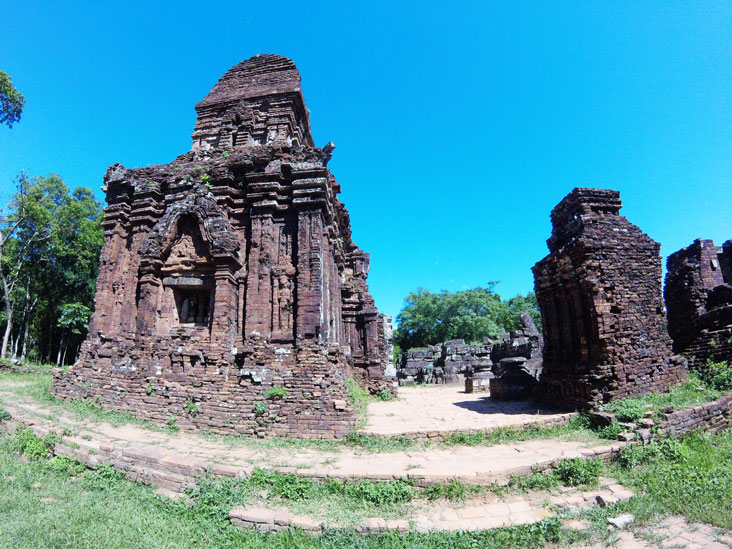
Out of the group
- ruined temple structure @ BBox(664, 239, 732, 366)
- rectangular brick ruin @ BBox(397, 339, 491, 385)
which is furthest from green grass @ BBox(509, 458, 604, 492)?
rectangular brick ruin @ BBox(397, 339, 491, 385)

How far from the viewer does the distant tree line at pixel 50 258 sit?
2484 cm

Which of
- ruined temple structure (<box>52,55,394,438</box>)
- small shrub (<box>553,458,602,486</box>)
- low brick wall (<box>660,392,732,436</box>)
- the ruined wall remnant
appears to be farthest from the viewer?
the ruined wall remnant

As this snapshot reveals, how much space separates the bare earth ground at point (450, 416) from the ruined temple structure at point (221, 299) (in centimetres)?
128

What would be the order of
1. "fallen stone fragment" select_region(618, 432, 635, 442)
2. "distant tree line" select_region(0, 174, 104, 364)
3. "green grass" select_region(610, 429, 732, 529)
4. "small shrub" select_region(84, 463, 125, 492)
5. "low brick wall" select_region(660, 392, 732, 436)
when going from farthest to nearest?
"distant tree line" select_region(0, 174, 104, 364)
"low brick wall" select_region(660, 392, 732, 436)
"fallen stone fragment" select_region(618, 432, 635, 442)
"small shrub" select_region(84, 463, 125, 492)
"green grass" select_region(610, 429, 732, 529)

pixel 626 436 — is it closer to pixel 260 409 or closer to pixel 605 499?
pixel 605 499

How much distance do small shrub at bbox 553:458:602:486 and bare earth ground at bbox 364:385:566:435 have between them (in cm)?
190

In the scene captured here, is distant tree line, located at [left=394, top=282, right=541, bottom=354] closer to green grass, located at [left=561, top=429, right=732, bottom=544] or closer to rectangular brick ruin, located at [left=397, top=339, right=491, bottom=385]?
rectangular brick ruin, located at [left=397, top=339, right=491, bottom=385]

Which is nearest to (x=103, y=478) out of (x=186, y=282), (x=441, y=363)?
(x=186, y=282)

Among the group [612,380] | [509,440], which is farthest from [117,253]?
[612,380]

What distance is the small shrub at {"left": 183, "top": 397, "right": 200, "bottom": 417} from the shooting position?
8250 mm

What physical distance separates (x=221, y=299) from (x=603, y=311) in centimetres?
941

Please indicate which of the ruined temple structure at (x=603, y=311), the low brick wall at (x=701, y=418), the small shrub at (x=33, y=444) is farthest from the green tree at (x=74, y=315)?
the low brick wall at (x=701, y=418)

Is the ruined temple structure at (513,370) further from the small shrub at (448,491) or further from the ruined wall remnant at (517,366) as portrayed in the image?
the small shrub at (448,491)

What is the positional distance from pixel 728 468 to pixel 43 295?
38711mm
